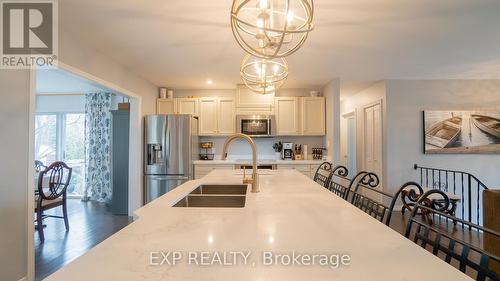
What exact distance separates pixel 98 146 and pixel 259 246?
5877 mm

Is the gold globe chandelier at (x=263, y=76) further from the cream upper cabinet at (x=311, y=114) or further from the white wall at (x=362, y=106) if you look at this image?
the white wall at (x=362, y=106)

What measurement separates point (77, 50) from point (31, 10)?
68 centimetres

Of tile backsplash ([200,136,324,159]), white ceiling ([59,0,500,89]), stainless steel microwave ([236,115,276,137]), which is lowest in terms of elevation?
tile backsplash ([200,136,324,159])

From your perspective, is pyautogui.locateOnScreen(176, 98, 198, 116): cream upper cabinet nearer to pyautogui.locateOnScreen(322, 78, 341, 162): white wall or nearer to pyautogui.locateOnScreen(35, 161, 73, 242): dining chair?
pyautogui.locateOnScreen(35, 161, 73, 242): dining chair

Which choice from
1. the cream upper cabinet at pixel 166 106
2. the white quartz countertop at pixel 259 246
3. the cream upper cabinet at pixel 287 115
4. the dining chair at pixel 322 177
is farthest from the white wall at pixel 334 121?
the white quartz countertop at pixel 259 246

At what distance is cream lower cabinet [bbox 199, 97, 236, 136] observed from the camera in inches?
196

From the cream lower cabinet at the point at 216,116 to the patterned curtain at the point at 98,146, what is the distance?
2296 mm

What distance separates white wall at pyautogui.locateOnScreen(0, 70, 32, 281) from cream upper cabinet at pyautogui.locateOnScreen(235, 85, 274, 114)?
3.19 metres

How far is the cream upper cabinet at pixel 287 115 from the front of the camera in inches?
192

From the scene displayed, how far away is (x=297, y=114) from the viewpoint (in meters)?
4.88

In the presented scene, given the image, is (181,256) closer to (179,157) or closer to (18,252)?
(18,252)

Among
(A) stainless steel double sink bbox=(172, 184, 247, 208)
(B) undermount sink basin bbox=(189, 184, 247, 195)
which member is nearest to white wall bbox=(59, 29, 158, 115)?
(B) undermount sink basin bbox=(189, 184, 247, 195)

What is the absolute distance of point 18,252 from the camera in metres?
2.06

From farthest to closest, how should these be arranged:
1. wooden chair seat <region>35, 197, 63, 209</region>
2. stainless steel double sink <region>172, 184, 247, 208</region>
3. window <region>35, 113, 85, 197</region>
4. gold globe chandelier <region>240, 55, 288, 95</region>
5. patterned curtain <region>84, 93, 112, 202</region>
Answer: window <region>35, 113, 85, 197</region>, patterned curtain <region>84, 93, 112, 202</region>, wooden chair seat <region>35, 197, 63, 209</region>, gold globe chandelier <region>240, 55, 288, 95</region>, stainless steel double sink <region>172, 184, 247, 208</region>
